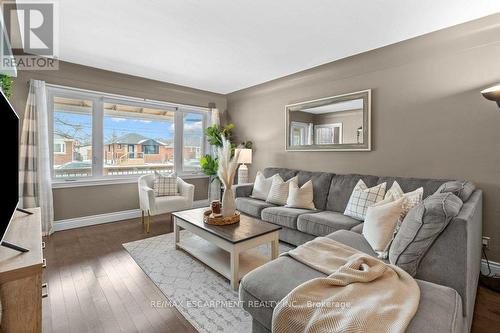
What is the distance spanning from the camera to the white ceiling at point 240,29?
2160 millimetres

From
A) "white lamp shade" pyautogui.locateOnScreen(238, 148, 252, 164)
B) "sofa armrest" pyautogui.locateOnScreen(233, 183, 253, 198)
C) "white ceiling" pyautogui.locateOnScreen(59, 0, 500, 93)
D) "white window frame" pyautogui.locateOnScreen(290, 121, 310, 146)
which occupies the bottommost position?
"sofa armrest" pyautogui.locateOnScreen(233, 183, 253, 198)

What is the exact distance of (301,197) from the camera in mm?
3201

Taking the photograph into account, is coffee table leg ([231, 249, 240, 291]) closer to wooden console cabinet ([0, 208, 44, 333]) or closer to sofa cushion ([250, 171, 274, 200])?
wooden console cabinet ([0, 208, 44, 333])

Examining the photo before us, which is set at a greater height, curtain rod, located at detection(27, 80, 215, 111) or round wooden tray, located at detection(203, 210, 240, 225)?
curtain rod, located at detection(27, 80, 215, 111)

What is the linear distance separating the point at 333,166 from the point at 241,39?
213cm

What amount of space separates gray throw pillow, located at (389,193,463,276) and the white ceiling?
1.80m

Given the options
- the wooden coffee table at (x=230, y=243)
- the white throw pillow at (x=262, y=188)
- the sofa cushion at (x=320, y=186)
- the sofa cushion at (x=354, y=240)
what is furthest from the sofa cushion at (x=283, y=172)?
the sofa cushion at (x=354, y=240)

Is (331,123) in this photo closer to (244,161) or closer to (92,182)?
(244,161)

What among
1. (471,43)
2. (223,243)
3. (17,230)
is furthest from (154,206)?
(471,43)

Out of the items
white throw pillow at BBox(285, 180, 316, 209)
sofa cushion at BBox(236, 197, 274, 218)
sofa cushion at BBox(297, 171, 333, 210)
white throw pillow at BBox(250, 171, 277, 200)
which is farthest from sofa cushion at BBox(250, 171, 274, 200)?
sofa cushion at BBox(297, 171, 333, 210)

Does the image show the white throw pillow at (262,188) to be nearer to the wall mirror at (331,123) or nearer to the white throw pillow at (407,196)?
the wall mirror at (331,123)

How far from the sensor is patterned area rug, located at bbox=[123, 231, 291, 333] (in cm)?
169

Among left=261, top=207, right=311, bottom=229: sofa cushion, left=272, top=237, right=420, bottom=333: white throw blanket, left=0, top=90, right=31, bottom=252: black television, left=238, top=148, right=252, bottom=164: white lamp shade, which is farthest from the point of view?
left=238, top=148, right=252, bottom=164: white lamp shade

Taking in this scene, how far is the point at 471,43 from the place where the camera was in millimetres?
2418
